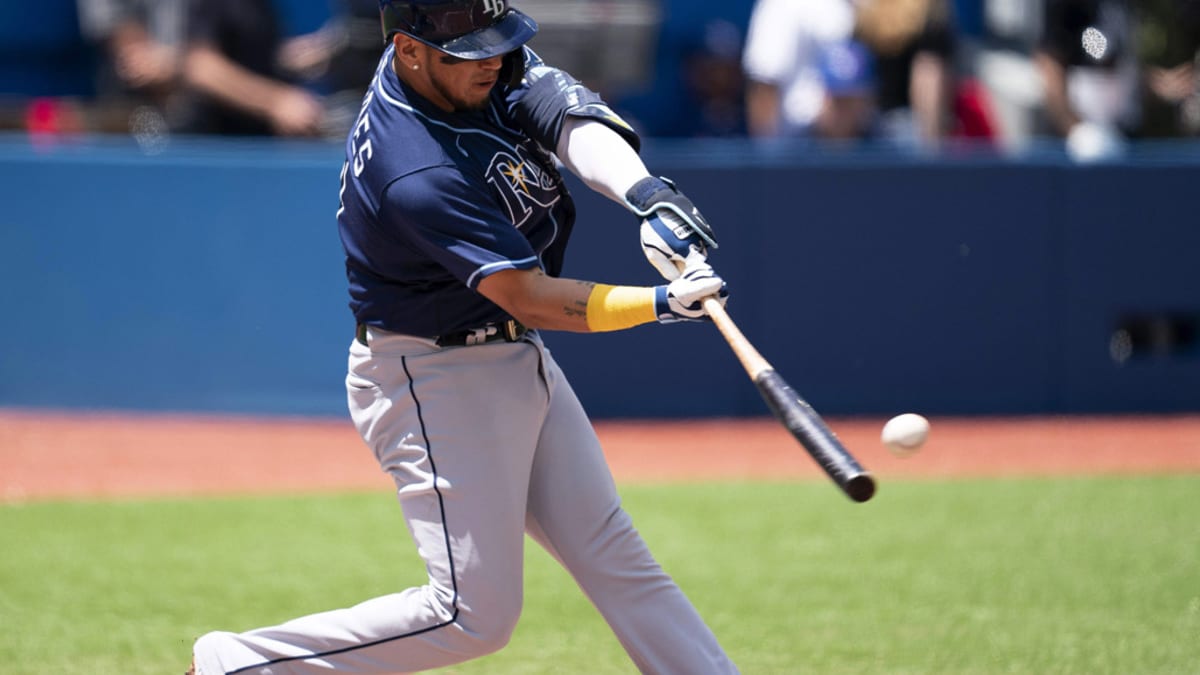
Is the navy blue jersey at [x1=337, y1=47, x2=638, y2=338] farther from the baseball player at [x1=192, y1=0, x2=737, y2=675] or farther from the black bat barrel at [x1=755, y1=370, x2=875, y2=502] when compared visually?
the black bat barrel at [x1=755, y1=370, x2=875, y2=502]

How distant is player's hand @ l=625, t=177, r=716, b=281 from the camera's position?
3.58m

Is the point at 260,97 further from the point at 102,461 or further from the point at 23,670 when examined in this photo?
the point at 23,670

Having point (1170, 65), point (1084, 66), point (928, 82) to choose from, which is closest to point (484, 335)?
point (928, 82)

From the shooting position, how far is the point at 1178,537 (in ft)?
21.3

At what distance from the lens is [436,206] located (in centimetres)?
353

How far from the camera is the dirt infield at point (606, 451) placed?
782cm

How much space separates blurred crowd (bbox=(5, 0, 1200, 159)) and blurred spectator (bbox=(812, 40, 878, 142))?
1 centimetres

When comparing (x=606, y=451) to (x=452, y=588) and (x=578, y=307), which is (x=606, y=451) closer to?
(x=452, y=588)

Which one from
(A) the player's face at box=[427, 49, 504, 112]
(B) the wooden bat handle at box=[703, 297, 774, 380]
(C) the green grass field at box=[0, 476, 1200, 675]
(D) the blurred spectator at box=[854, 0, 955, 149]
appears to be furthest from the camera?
(D) the blurred spectator at box=[854, 0, 955, 149]

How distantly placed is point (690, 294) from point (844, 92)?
661 centimetres

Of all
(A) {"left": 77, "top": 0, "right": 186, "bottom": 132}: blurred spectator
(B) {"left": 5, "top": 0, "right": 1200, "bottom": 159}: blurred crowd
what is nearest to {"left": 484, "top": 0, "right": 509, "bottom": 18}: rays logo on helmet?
(B) {"left": 5, "top": 0, "right": 1200, "bottom": 159}: blurred crowd

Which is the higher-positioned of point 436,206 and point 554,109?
point 554,109

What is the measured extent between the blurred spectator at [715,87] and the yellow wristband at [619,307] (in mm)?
8596

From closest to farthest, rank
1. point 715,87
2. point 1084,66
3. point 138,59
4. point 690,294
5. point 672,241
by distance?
point 690,294 → point 672,241 → point 1084,66 → point 138,59 → point 715,87
